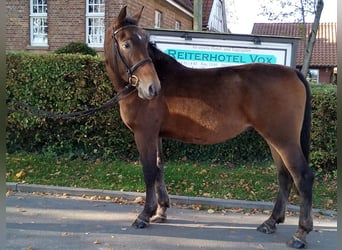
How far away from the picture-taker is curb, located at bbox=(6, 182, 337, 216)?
5.94m

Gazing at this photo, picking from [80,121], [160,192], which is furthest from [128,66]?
[80,121]

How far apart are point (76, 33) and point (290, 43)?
30.1ft

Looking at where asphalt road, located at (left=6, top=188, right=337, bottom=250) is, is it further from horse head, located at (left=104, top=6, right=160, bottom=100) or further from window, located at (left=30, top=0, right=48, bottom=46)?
window, located at (left=30, top=0, right=48, bottom=46)

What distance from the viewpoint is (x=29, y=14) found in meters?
15.2

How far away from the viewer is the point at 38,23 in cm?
1521

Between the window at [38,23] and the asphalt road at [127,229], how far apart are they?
10.6 metres

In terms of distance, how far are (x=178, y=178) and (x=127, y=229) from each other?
2227 millimetres

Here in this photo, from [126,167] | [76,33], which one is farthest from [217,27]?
[126,167]

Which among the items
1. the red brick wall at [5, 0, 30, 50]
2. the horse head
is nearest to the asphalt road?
the horse head

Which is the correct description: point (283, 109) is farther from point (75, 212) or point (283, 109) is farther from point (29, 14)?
point (29, 14)

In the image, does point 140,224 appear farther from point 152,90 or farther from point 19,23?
point 19,23

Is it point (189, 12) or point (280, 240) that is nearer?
point (280, 240)

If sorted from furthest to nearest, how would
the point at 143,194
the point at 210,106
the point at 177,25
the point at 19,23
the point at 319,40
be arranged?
the point at 319,40 < the point at 177,25 < the point at 19,23 < the point at 143,194 < the point at 210,106

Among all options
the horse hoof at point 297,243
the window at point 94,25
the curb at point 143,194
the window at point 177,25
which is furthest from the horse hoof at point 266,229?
the window at point 177,25
